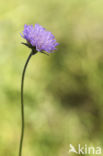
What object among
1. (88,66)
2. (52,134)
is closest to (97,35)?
(88,66)

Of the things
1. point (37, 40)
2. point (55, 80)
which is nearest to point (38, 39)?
point (37, 40)

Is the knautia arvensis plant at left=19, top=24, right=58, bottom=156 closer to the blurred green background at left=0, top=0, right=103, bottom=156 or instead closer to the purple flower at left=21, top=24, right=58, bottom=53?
the purple flower at left=21, top=24, right=58, bottom=53

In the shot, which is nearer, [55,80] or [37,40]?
[37,40]

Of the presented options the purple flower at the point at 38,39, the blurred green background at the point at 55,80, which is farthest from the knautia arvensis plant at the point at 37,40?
the blurred green background at the point at 55,80

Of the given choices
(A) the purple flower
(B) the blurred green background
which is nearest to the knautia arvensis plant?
(A) the purple flower

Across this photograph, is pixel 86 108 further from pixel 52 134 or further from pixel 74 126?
pixel 52 134

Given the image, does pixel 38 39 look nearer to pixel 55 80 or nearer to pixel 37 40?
pixel 37 40
